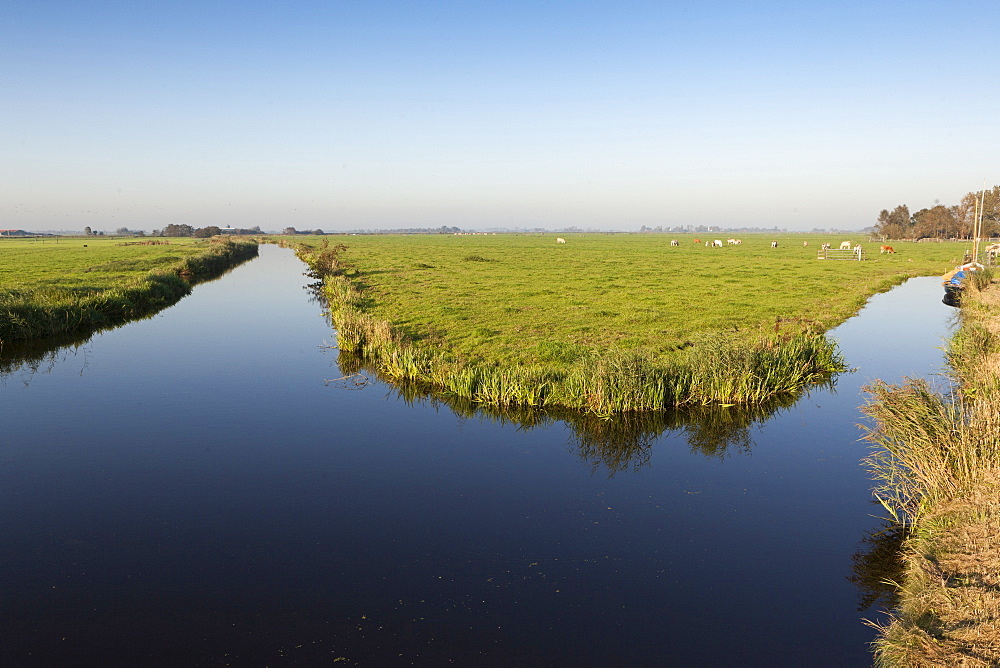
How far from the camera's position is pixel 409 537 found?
8875 millimetres

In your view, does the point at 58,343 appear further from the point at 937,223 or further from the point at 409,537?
the point at 937,223

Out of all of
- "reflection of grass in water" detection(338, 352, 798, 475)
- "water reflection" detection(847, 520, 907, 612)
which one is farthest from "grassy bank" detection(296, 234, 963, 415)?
"water reflection" detection(847, 520, 907, 612)

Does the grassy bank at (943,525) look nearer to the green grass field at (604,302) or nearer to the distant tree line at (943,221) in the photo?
the green grass field at (604,302)

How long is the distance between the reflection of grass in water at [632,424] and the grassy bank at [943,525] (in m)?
3.06

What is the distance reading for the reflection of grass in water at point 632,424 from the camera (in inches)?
486

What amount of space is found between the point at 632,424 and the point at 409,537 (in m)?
6.90

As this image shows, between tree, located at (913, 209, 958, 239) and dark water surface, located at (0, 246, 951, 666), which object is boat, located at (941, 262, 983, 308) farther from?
tree, located at (913, 209, 958, 239)

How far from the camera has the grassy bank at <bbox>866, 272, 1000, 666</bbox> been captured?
5.66m

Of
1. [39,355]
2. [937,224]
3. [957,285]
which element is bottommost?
[39,355]

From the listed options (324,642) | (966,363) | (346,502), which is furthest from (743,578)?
(966,363)

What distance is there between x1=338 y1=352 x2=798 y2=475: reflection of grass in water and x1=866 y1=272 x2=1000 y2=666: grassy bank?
3.06 meters

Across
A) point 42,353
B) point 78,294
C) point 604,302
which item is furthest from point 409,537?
point 78,294

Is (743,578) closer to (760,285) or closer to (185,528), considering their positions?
(185,528)

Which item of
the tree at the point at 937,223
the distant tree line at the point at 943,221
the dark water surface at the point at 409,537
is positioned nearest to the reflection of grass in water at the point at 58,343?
the dark water surface at the point at 409,537
